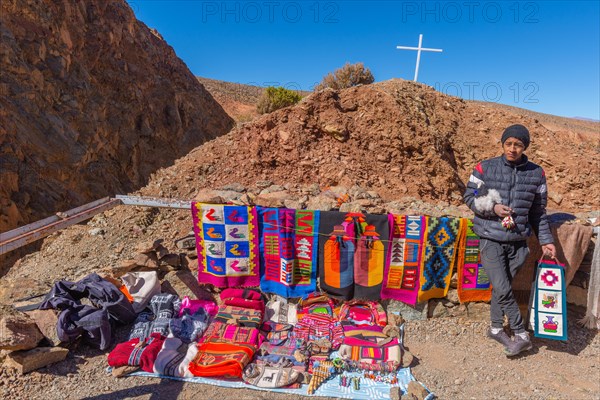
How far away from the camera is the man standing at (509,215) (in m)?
2.93

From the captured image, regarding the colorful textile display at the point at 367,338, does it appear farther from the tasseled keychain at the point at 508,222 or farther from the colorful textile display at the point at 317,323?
the tasseled keychain at the point at 508,222

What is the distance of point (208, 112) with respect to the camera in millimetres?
24516

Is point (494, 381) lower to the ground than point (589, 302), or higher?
lower

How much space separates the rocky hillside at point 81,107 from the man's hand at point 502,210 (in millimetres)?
12806

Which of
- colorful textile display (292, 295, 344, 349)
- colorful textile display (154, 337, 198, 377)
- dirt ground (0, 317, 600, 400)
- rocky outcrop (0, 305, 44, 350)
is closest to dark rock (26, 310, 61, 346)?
rocky outcrop (0, 305, 44, 350)

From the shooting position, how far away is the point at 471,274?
11.9 ft

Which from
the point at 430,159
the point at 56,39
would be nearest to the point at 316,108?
the point at 430,159

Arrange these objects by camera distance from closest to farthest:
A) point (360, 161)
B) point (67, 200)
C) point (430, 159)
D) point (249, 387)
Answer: point (249, 387)
point (360, 161)
point (430, 159)
point (67, 200)

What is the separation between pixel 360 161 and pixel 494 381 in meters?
4.49

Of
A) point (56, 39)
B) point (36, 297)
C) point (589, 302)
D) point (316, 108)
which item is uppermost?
point (56, 39)

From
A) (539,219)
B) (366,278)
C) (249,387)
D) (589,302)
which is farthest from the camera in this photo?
(366,278)

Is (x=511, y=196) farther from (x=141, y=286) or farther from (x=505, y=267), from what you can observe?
(x=141, y=286)

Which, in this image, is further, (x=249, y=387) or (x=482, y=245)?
(x=482, y=245)

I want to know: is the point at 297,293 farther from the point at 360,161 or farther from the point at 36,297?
the point at 360,161
